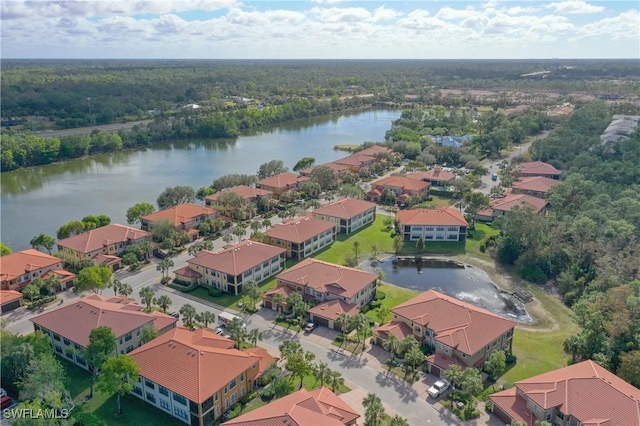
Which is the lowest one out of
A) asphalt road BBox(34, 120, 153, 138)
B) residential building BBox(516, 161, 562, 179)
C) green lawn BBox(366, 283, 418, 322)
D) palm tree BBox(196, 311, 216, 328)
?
green lawn BBox(366, 283, 418, 322)

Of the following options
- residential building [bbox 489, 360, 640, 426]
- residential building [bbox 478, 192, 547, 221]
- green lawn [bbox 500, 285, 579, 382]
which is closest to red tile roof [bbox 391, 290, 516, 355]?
green lawn [bbox 500, 285, 579, 382]

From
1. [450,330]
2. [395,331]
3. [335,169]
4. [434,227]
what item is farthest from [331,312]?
[335,169]

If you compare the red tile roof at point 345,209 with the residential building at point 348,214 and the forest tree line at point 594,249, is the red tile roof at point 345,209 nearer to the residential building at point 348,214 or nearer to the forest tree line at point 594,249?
the residential building at point 348,214

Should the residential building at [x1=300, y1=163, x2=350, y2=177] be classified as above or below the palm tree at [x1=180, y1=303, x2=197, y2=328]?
above

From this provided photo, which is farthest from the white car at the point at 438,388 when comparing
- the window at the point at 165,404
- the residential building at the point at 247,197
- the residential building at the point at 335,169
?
the residential building at the point at 335,169

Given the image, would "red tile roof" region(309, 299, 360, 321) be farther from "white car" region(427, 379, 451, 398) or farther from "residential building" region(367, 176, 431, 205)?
"residential building" region(367, 176, 431, 205)

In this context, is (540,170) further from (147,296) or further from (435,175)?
(147,296)
